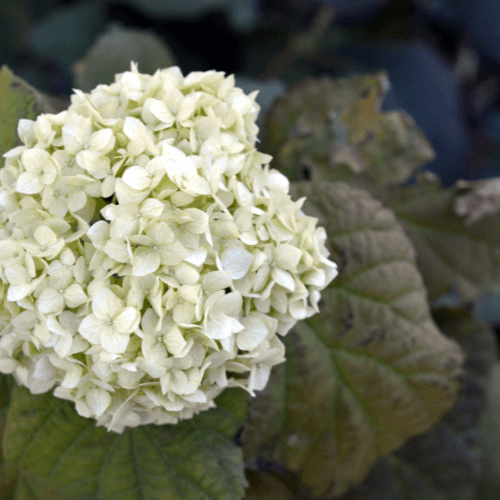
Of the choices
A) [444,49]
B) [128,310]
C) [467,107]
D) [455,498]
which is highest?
[444,49]

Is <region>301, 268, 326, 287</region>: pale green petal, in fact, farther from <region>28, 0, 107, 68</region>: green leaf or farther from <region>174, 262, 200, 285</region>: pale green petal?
<region>28, 0, 107, 68</region>: green leaf

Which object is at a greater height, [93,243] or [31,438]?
[93,243]

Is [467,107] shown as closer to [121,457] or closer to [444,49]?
[444,49]

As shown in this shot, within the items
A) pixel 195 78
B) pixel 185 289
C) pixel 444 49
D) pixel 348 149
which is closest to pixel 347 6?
pixel 444 49

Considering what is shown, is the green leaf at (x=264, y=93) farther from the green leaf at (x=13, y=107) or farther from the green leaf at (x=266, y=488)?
the green leaf at (x=266, y=488)

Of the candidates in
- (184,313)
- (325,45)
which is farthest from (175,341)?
(325,45)

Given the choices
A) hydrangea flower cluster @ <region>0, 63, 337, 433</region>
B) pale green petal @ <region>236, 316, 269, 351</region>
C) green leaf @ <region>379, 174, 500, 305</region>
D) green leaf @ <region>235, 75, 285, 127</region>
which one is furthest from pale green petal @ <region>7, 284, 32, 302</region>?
green leaf @ <region>379, 174, 500, 305</region>

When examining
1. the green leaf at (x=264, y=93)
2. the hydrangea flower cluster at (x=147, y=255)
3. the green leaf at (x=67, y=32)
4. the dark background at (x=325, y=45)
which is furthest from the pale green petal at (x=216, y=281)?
the green leaf at (x=67, y=32)

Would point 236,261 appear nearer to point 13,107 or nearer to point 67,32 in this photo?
point 13,107
